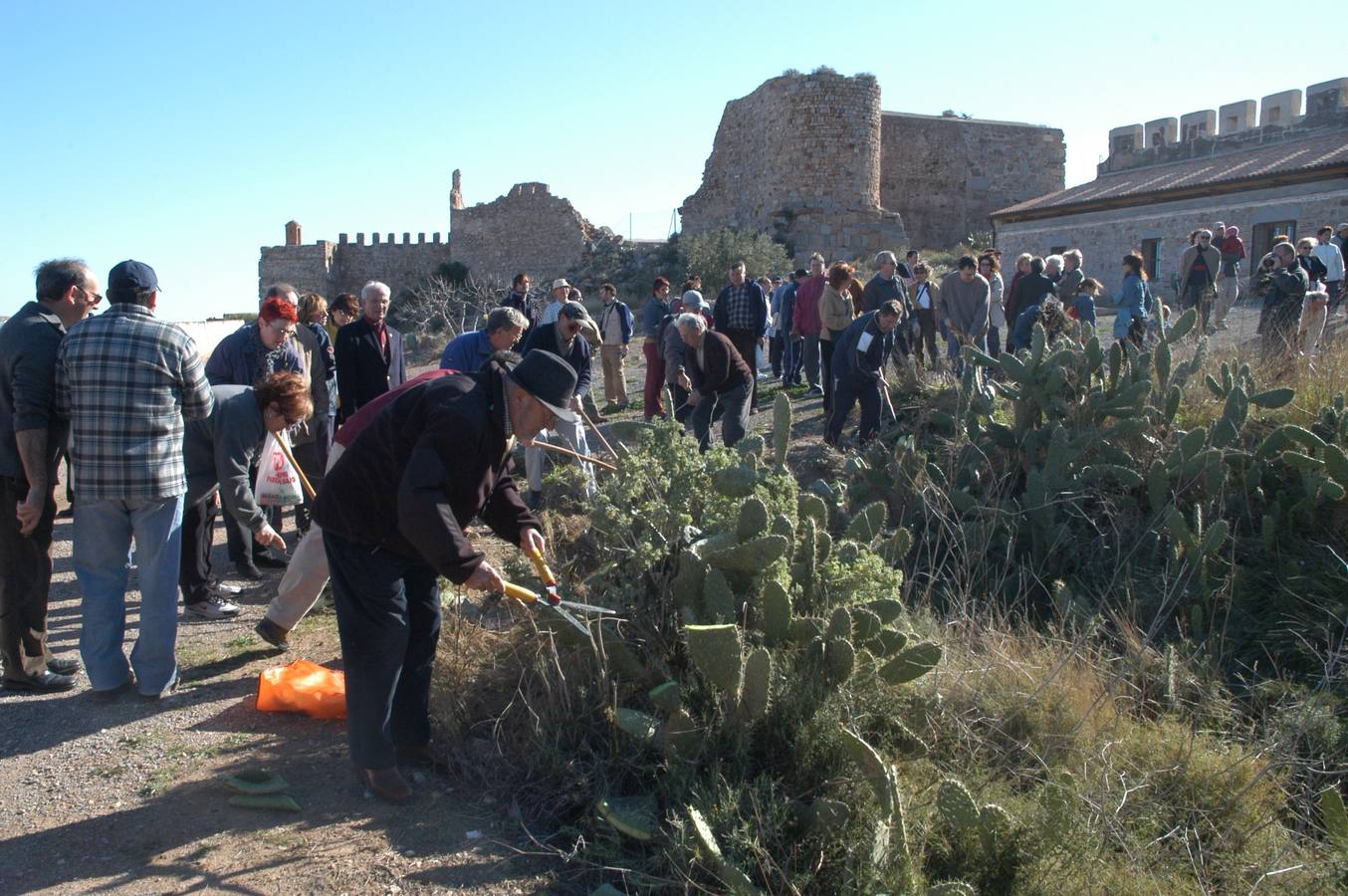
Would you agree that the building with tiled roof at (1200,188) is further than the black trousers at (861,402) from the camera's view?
Yes

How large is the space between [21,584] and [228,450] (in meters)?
1.03

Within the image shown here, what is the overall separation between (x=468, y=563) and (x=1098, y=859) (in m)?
2.17

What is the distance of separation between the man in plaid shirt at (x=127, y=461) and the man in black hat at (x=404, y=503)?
43.1 inches

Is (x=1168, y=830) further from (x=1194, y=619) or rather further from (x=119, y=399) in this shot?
A: (x=119, y=399)

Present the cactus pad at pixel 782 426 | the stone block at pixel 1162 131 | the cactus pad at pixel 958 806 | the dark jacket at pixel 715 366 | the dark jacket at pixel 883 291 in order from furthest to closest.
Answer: the stone block at pixel 1162 131
the dark jacket at pixel 883 291
the dark jacket at pixel 715 366
the cactus pad at pixel 782 426
the cactus pad at pixel 958 806

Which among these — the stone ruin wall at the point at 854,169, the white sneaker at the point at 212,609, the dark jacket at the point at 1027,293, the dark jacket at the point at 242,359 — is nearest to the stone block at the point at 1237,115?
the stone ruin wall at the point at 854,169

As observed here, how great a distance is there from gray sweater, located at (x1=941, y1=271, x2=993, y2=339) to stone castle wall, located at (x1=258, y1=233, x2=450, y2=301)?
1178 inches

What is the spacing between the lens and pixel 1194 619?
5207mm

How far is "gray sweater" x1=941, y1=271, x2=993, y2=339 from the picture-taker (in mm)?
10508

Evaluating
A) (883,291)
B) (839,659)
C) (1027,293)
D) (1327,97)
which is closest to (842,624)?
(839,659)

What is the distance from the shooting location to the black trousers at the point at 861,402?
27.2 feet

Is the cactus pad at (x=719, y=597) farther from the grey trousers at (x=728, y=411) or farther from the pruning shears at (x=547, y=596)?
the grey trousers at (x=728, y=411)

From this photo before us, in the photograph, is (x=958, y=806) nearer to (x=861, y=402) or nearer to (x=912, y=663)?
(x=912, y=663)

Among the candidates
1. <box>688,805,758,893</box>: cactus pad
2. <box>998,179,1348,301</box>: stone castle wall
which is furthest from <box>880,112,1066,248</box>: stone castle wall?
<box>688,805,758,893</box>: cactus pad
